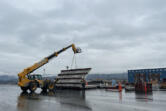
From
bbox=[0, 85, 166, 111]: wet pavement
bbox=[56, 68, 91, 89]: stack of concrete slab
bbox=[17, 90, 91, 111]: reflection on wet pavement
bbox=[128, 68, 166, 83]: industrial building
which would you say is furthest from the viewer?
bbox=[128, 68, 166, 83]: industrial building

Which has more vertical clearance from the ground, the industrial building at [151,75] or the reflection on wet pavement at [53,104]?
the industrial building at [151,75]

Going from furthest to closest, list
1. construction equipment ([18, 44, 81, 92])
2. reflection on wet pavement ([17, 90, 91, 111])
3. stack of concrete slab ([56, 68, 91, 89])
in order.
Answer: stack of concrete slab ([56, 68, 91, 89]) → construction equipment ([18, 44, 81, 92]) → reflection on wet pavement ([17, 90, 91, 111])

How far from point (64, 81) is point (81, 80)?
155 inches

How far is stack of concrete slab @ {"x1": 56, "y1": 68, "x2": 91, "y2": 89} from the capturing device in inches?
1071

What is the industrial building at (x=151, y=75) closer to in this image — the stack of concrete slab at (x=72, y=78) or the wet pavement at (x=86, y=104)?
the stack of concrete slab at (x=72, y=78)

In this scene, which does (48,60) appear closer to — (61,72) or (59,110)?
(61,72)

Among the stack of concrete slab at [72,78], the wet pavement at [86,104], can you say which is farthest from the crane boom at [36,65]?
the wet pavement at [86,104]

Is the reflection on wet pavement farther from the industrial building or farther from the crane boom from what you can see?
the industrial building

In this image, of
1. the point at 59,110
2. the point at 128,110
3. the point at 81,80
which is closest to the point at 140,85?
the point at 81,80

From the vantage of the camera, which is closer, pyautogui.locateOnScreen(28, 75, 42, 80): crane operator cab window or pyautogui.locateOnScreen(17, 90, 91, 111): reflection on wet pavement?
pyautogui.locateOnScreen(17, 90, 91, 111): reflection on wet pavement

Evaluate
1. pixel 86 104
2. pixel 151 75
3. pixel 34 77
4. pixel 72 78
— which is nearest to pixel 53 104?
pixel 86 104

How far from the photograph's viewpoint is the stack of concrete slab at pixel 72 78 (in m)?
27.2

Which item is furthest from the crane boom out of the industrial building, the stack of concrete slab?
the industrial building

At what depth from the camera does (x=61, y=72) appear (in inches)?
1273
